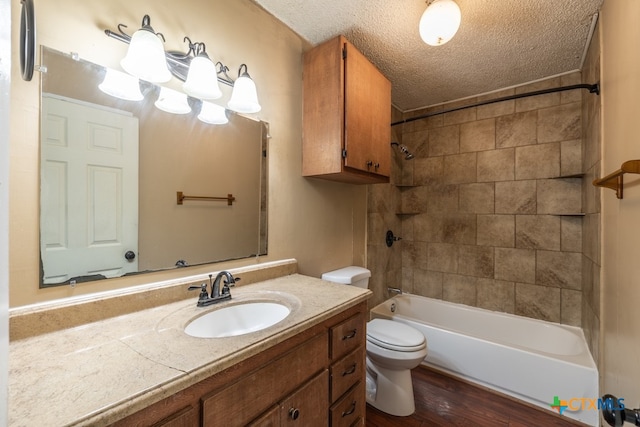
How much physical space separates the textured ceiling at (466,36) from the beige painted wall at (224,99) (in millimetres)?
284

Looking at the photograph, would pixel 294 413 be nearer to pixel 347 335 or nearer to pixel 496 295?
pixel 347 335

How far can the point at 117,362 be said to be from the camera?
2.11 feet

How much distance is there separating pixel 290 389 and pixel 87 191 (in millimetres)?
970

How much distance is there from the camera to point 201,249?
123 centimetres

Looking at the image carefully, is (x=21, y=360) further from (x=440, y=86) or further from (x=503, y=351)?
(x=440, y=86)

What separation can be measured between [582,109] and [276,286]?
8.62 feet

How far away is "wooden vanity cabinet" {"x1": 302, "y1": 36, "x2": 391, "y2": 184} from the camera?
1.53 m

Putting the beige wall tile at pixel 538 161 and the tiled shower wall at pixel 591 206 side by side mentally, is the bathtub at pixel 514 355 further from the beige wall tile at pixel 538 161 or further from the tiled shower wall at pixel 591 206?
the beige wall tile at pixel 538 161

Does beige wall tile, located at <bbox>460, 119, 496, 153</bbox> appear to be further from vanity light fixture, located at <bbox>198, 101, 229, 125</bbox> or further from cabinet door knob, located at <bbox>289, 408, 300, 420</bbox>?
cabinet door knob, located at <bbox>289, 408, 300, 420</bbox>

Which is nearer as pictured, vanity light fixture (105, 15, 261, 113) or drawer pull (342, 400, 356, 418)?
vanity light fixture (105, 15, 261, 113)

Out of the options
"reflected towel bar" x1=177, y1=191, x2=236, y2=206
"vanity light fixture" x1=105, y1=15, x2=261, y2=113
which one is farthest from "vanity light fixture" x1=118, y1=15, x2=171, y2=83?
"reflected towel bar" x1=177, y1=191, x2=236, y2=206

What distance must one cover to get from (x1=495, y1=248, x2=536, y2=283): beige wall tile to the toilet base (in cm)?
139

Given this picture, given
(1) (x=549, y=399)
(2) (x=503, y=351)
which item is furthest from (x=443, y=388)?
(1) (x=549, y=399)

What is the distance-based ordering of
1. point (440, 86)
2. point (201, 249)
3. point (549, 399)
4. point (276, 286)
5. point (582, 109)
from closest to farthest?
point (201, 249)
point (276, 286)
point (549, 399)
point (582, 109)
point (440, 86)
